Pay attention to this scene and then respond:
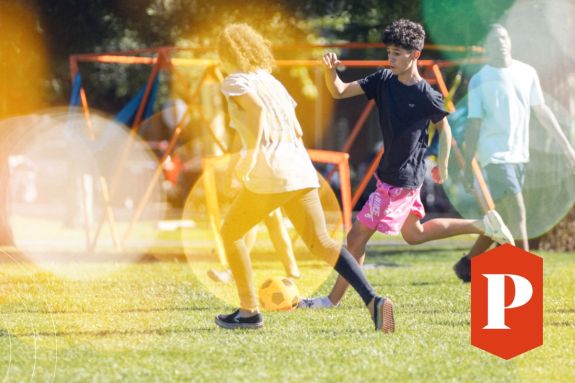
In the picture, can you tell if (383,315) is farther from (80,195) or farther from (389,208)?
(80,195)

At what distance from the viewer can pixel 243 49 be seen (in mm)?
6543

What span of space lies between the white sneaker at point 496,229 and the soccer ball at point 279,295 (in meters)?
1.46

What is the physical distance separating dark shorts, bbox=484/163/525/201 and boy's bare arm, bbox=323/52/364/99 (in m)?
2.11

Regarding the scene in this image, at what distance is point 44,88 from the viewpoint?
17.1m

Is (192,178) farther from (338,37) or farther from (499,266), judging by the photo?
(499,266)

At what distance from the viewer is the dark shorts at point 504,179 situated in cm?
873

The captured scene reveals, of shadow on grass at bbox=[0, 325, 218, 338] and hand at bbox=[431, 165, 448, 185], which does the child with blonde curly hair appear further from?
hand at bbox=[431, 165, 448, 185]

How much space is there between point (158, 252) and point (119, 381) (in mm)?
8735

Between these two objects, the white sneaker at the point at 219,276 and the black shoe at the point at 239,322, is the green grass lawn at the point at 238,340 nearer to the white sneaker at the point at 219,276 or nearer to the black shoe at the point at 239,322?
the black shoe at the point at 239,322

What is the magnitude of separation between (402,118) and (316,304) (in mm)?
1372

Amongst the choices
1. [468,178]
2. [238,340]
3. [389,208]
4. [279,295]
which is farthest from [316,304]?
[468,178]

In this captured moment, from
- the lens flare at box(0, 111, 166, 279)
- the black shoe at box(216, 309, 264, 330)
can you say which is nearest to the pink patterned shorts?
the black shoe at box(216, 309, 264, 330)

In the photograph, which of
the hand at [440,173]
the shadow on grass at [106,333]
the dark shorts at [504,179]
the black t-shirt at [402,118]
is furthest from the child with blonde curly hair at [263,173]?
the dark shorts at [504,179]

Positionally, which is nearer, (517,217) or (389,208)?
(389,208)
